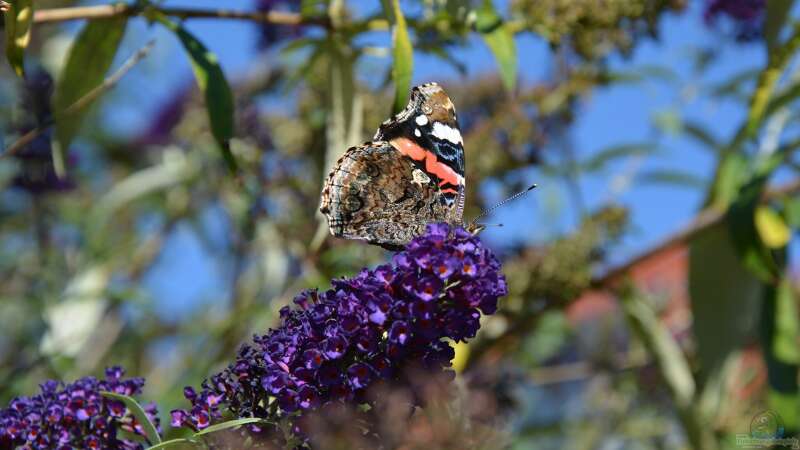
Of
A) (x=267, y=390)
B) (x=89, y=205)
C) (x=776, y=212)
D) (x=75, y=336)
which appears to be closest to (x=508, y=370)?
(x=776, y=212)

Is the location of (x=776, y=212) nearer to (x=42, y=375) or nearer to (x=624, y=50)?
(x=624, y=50)

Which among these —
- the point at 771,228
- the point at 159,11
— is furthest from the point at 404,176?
the point at 771,228

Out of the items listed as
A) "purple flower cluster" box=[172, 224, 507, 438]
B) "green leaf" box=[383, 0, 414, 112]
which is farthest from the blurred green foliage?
"purple flower cluster" box=[172, 224, 507, 438]

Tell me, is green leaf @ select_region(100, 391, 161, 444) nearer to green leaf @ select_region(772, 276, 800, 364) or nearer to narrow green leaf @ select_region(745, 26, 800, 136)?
green leaf @ select_region(772, 276, 800, 364)

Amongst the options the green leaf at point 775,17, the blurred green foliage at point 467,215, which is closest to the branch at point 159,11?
the blurred green foliage at point 467,215

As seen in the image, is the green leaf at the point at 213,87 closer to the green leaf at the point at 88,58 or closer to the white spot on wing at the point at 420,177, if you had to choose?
the green leaf at the point at 88,58

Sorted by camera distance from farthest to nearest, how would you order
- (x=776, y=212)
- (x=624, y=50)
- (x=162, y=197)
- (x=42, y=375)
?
(x=162, y=197) → (x=776, y=212) → (x=624, y=50) → (x=42, y=375)

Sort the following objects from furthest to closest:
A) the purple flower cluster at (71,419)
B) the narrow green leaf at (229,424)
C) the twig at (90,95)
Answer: the twig at (90,95), the purple flower cluster at (71,419), the narrow green leaf at (229,424)
